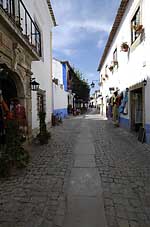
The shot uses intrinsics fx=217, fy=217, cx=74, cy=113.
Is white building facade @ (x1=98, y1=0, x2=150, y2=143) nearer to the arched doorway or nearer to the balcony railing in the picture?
the balcony railing

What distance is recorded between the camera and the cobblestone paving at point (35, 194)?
9.40ft

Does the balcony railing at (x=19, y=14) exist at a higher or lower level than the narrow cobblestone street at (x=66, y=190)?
higher

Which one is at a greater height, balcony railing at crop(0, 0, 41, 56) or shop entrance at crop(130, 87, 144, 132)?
balcony railing at crop(0, 0, 41, 56)

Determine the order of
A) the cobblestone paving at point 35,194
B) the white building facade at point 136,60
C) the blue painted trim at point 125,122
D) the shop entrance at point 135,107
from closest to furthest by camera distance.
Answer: the cobblestone paving at point 35,194
the white building facade at point 136,60
the shop entrance at point 135,107
the blue painted trim at point 125,122

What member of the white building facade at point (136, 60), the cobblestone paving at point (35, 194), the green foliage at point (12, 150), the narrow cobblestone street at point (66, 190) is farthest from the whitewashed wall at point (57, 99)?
the green foliage at point (12, 150)

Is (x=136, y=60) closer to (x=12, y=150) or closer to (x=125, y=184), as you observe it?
(x=125, y=184)

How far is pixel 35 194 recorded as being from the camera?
361cm

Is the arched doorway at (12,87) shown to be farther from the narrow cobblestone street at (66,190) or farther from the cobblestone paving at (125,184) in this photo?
the cobblestone paving at (125,184)

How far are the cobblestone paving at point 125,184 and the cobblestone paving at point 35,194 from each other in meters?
0.77

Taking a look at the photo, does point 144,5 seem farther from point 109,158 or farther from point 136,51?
point 109,158

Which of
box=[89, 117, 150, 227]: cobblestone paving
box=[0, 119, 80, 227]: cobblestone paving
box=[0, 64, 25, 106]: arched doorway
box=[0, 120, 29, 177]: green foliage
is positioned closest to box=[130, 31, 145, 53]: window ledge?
box=[89, 117, 150, 227]: cobblestone paving

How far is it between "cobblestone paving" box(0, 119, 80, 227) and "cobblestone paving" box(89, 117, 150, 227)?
77 centimetres

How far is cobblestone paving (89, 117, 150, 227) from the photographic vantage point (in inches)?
115

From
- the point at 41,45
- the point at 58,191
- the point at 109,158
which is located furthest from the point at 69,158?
the point at 41,45
